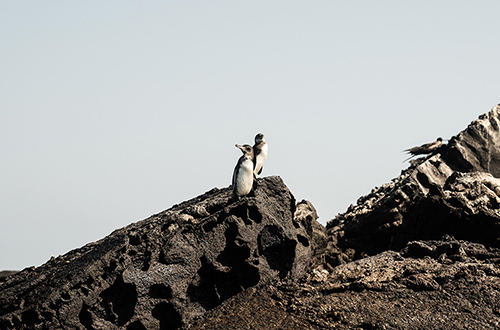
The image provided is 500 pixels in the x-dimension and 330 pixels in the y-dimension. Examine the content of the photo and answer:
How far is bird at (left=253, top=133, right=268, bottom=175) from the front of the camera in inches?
523

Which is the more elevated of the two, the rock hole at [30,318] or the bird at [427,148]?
the bird at [427,148]

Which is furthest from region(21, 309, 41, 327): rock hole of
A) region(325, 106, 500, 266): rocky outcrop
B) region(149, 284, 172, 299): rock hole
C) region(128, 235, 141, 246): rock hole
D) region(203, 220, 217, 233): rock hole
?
region(325, 106, 500, 266): rocky outcrop

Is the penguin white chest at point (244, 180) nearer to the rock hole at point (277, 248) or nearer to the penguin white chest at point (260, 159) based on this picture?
the rock hole at point (277, 248)

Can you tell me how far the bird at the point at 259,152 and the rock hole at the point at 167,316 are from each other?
13.2 feet

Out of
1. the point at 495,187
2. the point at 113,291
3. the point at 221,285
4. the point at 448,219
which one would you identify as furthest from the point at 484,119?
the point at 113,291

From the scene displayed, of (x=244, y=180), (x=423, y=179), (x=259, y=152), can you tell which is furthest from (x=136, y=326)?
(x=423, y=179)

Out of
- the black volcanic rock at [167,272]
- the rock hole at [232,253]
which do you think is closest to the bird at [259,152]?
the black volcanic rock at [167,272]

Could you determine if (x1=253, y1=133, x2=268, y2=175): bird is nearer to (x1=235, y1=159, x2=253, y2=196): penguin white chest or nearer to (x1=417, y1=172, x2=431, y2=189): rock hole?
(x1=235, y1=159, x2=253, y2=196): penguin white chest

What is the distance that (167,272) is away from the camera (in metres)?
10.2

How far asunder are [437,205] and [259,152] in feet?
12.9

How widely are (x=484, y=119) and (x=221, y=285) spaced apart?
350 inches

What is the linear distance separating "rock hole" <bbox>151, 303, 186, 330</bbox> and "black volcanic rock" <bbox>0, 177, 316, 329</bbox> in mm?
16

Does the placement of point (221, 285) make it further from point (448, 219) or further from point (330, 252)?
point (448, 219)

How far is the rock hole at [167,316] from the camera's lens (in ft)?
33.0
